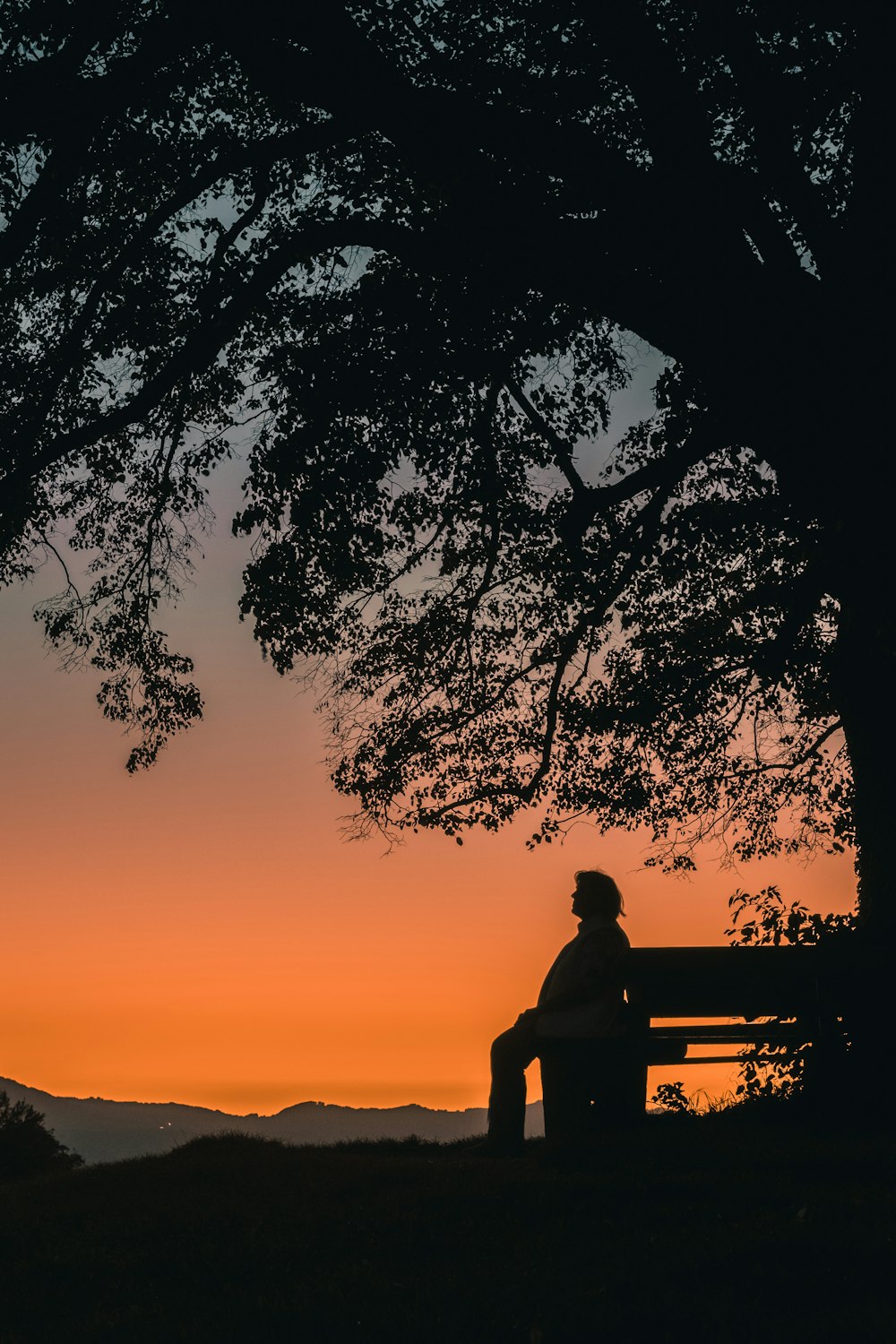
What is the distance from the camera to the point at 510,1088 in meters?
8.14

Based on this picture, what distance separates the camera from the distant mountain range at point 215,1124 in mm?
9758

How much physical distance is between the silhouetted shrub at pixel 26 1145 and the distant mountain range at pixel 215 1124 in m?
0.30

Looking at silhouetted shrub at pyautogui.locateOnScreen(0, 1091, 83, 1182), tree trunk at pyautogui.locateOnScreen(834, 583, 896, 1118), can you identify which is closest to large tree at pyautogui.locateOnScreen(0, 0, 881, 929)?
tree trunk at pyautogui.locateOnScreen(834, 583, 896, 1118)

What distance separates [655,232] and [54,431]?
706cm

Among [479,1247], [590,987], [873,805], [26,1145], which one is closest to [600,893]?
[590,987]

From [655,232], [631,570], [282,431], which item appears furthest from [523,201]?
[631,570]

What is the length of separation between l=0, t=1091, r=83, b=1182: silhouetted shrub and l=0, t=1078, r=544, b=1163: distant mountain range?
0.30 meters

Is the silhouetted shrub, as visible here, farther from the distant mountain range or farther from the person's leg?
the person's leg

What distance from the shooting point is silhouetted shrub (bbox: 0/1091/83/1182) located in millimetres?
14836

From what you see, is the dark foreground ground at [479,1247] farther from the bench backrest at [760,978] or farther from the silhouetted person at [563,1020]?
the bench backrest at [760,978]

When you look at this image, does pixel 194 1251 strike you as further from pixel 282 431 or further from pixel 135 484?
pixel 135 484

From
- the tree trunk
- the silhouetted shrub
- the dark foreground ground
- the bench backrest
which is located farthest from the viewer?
the silhouetted shrub

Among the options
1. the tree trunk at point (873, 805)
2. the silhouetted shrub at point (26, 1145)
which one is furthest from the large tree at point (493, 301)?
the silhouetted shrub at point (26, 1145)

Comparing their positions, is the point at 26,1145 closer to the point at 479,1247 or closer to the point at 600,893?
the point at 600,893
